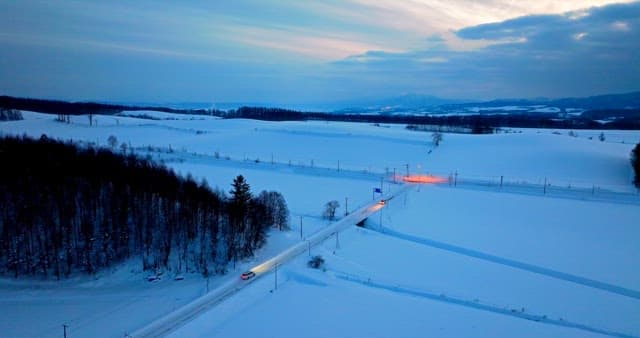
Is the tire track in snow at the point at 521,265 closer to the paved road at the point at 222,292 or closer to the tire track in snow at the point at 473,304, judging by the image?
the paved road at the point at 222,292

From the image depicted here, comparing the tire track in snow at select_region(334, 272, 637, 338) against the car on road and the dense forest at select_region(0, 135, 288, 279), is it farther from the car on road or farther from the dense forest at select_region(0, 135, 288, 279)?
the dense forest at select_region(0, 135, 288, 279)

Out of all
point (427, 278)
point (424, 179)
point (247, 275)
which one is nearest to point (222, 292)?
point (247, 275)

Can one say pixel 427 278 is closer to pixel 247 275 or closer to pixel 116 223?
pixel 247 275

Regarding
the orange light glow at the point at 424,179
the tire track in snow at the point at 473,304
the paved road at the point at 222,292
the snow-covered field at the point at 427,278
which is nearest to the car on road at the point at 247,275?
the paved road at the point at 222,292

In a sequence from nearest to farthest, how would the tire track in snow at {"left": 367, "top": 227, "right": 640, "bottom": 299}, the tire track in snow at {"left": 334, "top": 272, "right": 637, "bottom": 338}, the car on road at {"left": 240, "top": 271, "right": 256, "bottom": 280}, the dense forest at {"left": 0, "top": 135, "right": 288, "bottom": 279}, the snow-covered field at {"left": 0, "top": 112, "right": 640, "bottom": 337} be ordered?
the tire track in snow at {"left": 334, "top": 272, "right": 637, "bottom": 338}, the snow-covered field at {"left": 0, "top": 112, "right": 640, "bottom": 337}, the tire track in snow at {"left": 367, "top": 227, "right": 640, "bottom": 299}, the car on road at {"left": 240, "top": 271, "right": 256, "bottom": 280}, the dense forest at {"left": 0, "top": 135, "right": 288, "bottom": 279}

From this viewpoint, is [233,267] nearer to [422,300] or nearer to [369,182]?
[422,300]

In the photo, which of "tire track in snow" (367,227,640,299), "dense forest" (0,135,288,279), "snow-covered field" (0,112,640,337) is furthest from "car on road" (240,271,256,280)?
"tire track in snow" (367,227,640,299)
